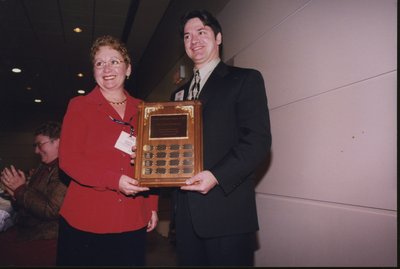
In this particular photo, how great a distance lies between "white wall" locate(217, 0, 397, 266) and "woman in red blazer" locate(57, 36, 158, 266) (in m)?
0.89

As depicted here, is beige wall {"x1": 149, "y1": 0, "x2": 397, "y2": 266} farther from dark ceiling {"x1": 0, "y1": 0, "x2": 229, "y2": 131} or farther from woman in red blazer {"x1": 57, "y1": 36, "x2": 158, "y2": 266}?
dark ceiling {"x1": 0, "y1": 0, "x2": 229, "y2": 131}

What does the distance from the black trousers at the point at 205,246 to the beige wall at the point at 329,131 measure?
0.50 m

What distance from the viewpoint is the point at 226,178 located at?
3.97 ft

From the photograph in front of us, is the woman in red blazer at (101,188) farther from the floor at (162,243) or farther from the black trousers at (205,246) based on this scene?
the floor at (162,243)

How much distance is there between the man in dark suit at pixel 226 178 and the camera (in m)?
1.23

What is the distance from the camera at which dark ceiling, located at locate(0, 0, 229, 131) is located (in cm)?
455

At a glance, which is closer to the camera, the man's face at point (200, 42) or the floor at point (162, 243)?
the man's face at point (200, 42)

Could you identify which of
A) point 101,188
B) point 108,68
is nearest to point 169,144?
point 101,188

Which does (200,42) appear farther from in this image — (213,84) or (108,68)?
(108,68)

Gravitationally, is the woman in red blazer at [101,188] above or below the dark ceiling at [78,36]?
below

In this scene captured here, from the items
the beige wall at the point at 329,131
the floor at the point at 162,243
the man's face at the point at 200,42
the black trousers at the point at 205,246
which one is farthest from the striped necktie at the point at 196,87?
the floor at the point at 162,243

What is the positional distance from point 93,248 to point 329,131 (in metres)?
1.25

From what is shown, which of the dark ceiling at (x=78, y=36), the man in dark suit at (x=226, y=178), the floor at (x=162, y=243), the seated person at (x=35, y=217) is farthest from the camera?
the dark ceiling at (x=78, y=36)

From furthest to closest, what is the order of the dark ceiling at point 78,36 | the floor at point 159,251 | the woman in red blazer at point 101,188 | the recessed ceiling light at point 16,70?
1. the recessed ceiling light at point 16,70
2. the dark ceiling at point 78,36
3. the floor at point 159,251
4. the woman in red blazer at point 101,188
